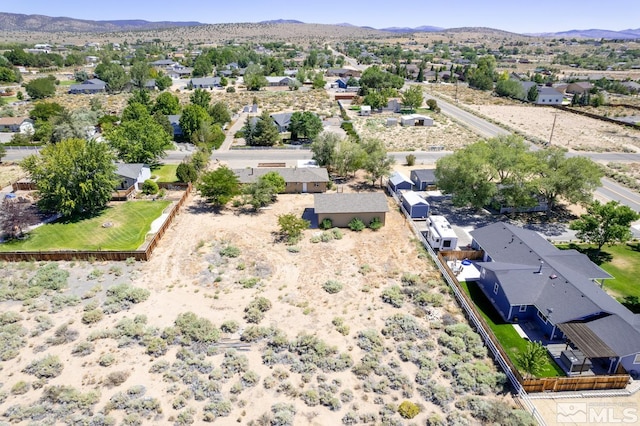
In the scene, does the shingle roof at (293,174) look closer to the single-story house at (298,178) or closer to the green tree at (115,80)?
the single-story house at (298,178)

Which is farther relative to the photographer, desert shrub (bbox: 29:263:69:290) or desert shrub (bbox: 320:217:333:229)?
desert shrub (bbox: 320:217:333:229)

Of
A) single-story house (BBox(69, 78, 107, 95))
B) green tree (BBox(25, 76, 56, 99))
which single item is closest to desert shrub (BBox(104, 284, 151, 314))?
green tree (BBox(25, 76, 56, 99))

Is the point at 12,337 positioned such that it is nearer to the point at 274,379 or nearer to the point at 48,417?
the point at 48,417

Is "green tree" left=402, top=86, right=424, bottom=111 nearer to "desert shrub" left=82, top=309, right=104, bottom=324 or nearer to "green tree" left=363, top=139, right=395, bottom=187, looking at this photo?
"green tree" left=363, top=139, right=395, bottom=187

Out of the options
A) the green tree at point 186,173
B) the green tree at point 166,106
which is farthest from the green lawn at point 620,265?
the green tree at point 166,106

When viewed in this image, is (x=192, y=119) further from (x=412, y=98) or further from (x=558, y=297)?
(x=558, y=297)

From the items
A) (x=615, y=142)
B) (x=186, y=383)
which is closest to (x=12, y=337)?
(x=186, y=383)
